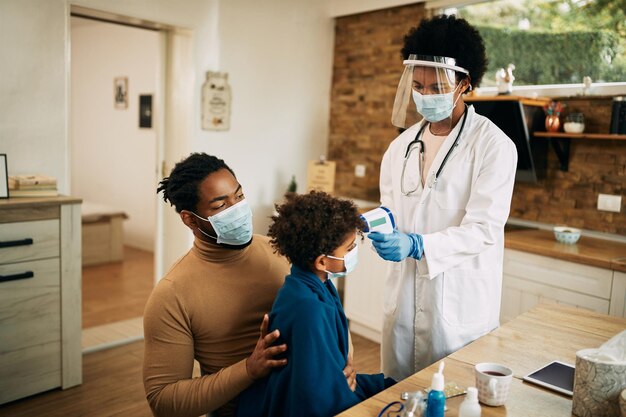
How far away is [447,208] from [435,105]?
341 millimetres

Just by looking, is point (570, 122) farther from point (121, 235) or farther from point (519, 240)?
point (121, 235)

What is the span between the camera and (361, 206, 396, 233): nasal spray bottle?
159 centimetres

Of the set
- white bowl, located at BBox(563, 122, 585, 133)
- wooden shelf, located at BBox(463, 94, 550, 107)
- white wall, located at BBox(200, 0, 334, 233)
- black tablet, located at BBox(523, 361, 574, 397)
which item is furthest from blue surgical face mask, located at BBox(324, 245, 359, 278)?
white wall, located at BBox(200, 0, 334, 233)

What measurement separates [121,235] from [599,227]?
168 inches

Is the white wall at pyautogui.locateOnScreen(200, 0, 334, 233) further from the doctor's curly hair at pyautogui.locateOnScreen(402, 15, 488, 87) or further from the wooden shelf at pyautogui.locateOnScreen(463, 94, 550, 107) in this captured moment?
the doctor's curly hair at pyautogui.locateOnScreen(402, 15, 488, 87)

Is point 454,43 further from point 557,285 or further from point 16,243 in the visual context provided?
point 16,243

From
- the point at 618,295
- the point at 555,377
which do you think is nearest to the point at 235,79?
the point at 618,295

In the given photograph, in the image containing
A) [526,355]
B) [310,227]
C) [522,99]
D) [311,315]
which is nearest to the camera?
[311,315]

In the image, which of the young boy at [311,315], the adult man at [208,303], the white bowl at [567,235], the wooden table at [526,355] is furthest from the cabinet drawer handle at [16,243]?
the white bowl at [567,235]

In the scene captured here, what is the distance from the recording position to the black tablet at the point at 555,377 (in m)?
1.32

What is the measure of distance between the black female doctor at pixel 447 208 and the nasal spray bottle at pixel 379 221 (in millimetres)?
60

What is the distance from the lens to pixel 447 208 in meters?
1.81

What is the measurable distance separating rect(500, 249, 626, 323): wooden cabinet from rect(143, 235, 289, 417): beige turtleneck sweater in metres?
1.63

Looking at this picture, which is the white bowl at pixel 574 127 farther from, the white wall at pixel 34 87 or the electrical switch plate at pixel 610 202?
the white wall at pixel 34 87
